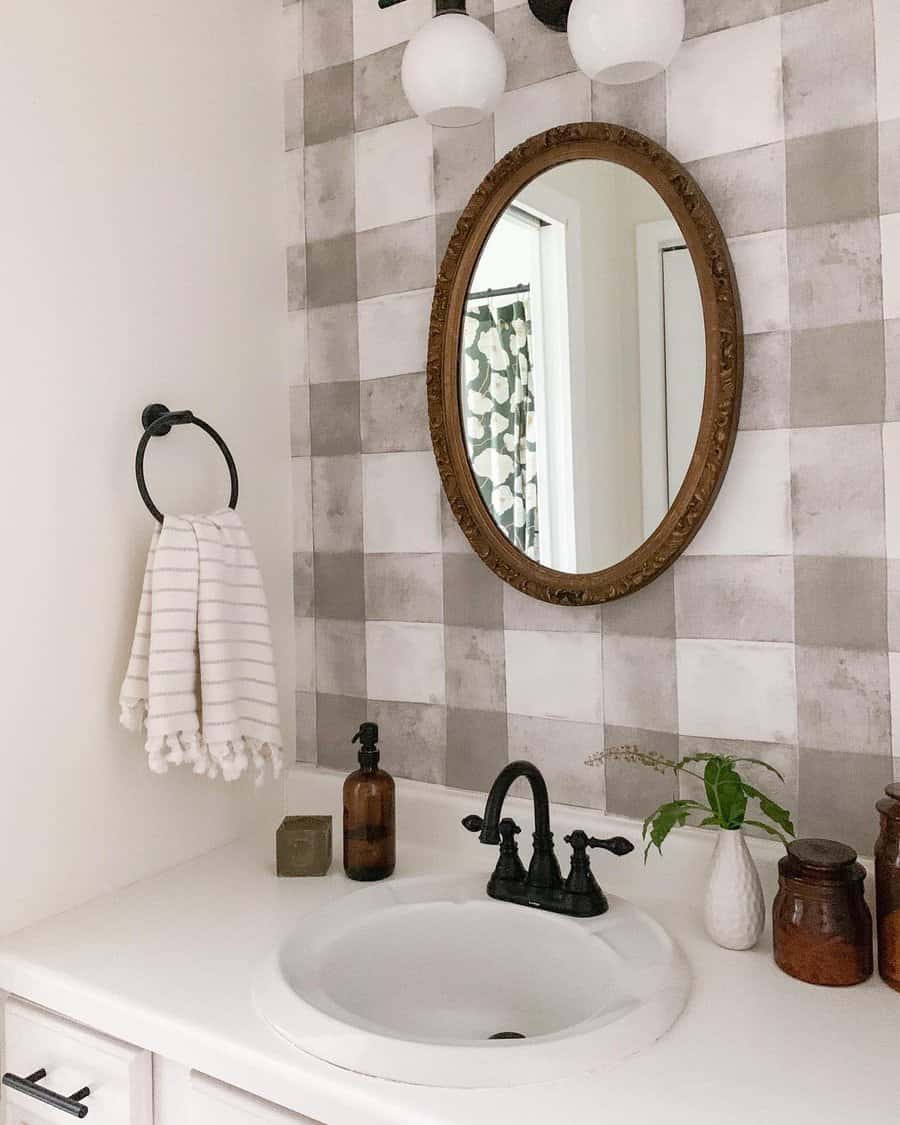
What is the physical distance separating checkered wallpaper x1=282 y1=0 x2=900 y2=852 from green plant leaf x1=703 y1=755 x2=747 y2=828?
0.43 feet

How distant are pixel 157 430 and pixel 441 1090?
966mm

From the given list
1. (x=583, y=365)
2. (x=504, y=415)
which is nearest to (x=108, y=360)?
(x=504, y=415)

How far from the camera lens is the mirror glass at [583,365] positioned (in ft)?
4.30

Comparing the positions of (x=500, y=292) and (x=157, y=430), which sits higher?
(x=500, y=292)

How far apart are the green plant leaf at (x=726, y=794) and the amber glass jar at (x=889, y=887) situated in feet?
0.51

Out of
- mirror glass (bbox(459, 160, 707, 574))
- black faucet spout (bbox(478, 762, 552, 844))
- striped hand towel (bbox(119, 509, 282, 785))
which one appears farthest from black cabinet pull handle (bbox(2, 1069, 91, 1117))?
mirror glass (bbox(459, 160, 707, 574))

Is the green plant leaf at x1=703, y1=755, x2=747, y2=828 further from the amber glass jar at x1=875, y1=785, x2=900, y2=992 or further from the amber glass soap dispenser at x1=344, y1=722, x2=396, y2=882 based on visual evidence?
the amber glass soap dispenser at x1=344, y1=722, x2=396, y2=882

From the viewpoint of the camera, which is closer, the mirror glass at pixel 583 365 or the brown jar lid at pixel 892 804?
the brown jar lid at pixel 892 804

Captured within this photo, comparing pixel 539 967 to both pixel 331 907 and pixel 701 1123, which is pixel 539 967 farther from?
pixel 701 1123

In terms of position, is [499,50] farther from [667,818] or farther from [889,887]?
[889,887]

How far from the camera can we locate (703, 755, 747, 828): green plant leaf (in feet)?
3.82

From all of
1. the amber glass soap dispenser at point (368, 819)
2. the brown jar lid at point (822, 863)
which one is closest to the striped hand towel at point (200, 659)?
the amber glass soap dispenser at point (368, 819)

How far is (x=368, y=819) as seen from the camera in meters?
1.39

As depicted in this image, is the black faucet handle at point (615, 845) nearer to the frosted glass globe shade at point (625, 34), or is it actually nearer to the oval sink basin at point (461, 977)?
the oval sink basin at point (461, 977)
